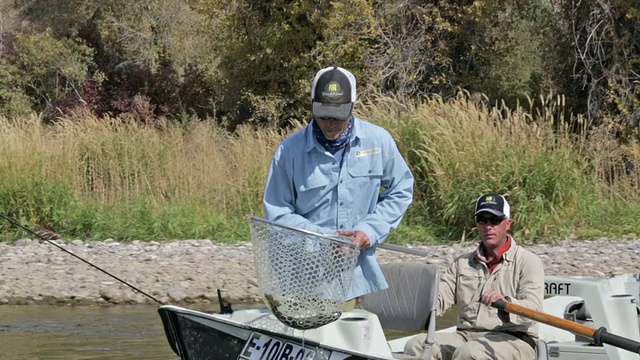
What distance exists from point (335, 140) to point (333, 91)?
1.03 feet

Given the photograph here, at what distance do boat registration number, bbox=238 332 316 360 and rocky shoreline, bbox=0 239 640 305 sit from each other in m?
5.98

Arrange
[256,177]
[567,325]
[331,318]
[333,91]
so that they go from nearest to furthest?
[331,318]
[333,91]
[567,325]
[256,177]

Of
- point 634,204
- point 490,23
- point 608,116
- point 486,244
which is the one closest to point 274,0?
point 490,23

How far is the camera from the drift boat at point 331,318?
5.16 meters

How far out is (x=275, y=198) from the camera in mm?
5758

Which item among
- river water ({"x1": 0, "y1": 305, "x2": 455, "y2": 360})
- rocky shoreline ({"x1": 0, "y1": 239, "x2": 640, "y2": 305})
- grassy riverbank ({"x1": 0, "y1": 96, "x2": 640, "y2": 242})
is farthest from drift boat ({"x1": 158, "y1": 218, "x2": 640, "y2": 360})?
grassy riverbank ({"x1": 0, "y1": 96, "x2": 640, "y2": 242})

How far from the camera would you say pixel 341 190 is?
5680mm

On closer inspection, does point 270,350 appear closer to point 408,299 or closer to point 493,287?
point 408,299

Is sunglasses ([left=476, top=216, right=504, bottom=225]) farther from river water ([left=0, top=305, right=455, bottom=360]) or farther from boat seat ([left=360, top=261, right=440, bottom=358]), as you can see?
river water ([left=0, top=305, right=455, bottom=360])

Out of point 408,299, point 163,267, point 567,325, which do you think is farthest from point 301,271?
point 163,267

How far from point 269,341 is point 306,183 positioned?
78 cm

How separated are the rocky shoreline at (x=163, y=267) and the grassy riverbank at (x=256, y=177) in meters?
0.45

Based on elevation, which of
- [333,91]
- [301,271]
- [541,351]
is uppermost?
[333,91]

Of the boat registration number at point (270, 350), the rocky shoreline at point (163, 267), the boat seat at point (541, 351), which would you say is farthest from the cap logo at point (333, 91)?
the rocky shoreline at point (163, 267)
